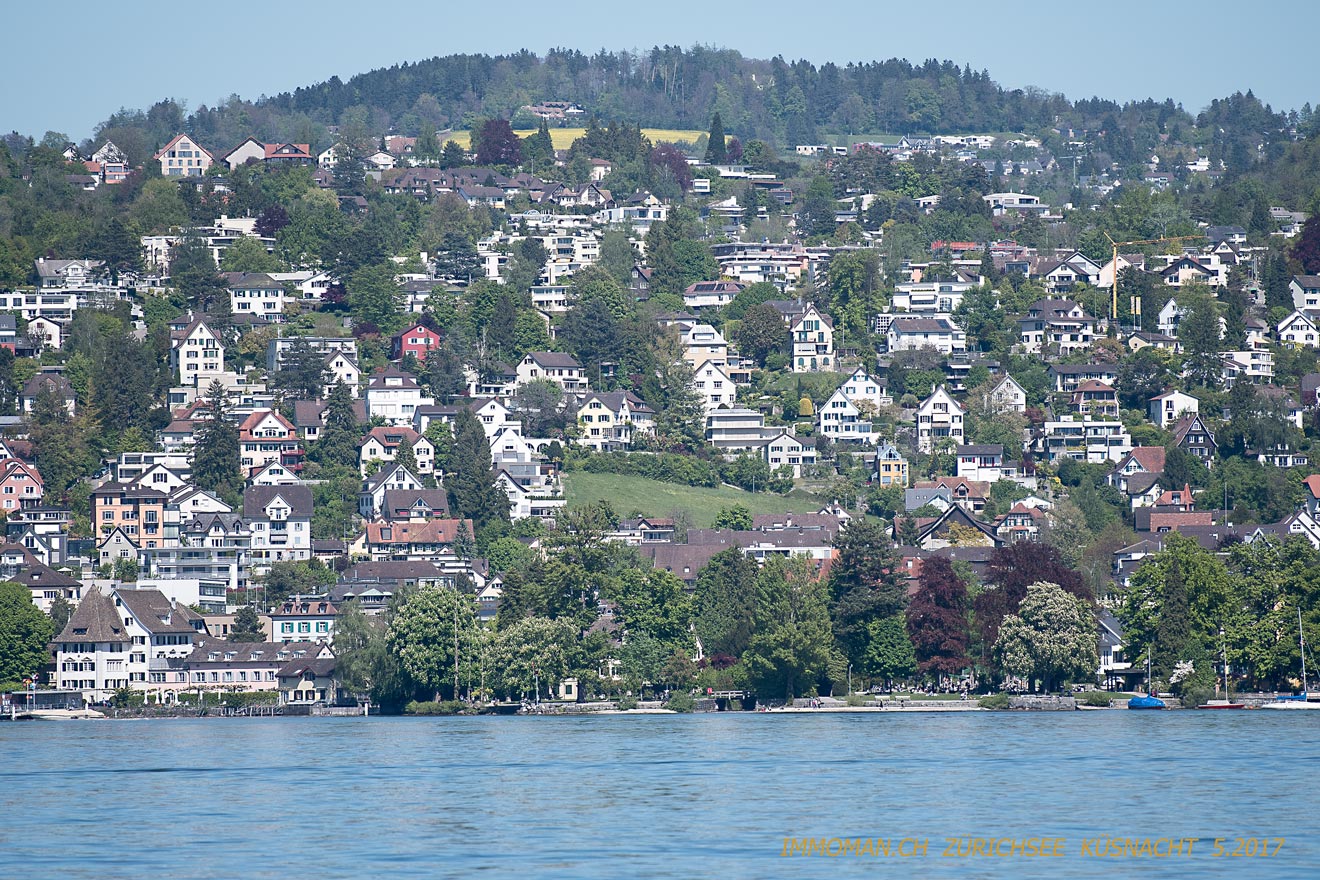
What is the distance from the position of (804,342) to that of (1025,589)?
175 feet

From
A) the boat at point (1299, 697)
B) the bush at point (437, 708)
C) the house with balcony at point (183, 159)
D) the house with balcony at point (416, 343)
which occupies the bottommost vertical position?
the bush at point (437, 708)

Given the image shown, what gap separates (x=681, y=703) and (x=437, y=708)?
29.2 feet

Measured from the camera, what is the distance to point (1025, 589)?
78.5m

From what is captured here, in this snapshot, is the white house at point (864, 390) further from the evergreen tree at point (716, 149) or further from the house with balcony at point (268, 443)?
the evergreen tree at point (716, 149)

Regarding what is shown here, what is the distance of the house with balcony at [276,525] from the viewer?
105000 millimetres

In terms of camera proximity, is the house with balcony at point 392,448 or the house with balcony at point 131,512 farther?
the house with balcony at point 392,448

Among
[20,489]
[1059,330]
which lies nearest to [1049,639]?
[1059,330]

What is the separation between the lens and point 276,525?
345 feet

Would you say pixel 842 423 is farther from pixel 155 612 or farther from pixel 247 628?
pixel 155 612

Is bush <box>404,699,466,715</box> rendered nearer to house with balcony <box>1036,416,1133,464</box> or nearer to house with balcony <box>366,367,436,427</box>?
house with balcony <box>366,367,436,427</box>

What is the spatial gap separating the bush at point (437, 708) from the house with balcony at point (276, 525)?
91.6 feet

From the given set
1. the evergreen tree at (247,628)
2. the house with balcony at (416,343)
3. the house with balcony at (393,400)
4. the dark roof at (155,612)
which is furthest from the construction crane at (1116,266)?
the dark roof at (155,612)

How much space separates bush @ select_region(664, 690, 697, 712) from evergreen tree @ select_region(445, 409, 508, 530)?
31.0 metres

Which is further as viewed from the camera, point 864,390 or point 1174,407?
point 864,390
